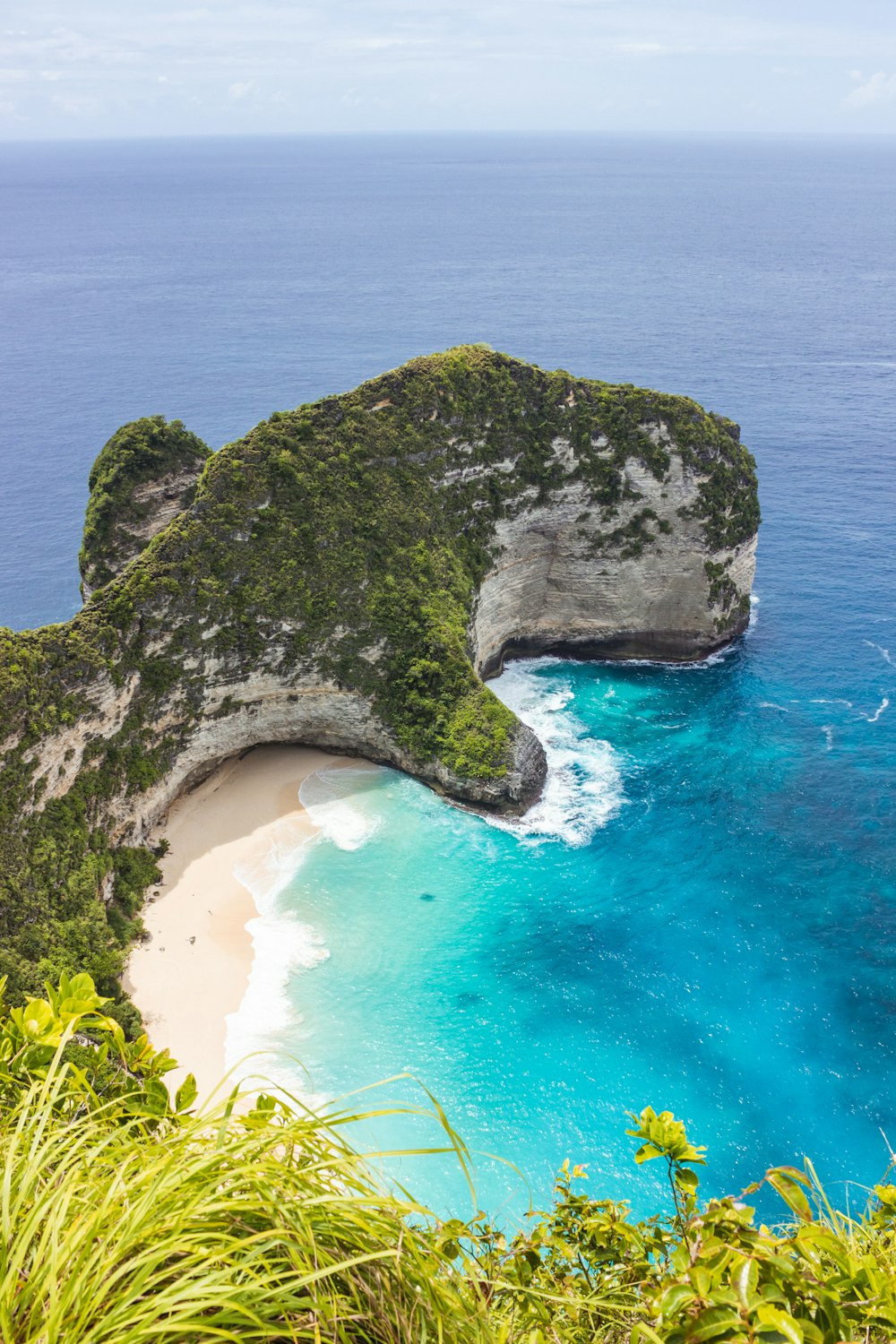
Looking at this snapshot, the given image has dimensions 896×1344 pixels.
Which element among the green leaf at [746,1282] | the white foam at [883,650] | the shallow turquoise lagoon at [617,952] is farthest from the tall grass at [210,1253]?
the white foam at [883,650]

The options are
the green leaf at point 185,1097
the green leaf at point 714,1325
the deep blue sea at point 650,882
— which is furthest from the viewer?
the deep blue sea at point 650,882

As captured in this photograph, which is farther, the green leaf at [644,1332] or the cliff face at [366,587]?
the cliff face at [366,587]

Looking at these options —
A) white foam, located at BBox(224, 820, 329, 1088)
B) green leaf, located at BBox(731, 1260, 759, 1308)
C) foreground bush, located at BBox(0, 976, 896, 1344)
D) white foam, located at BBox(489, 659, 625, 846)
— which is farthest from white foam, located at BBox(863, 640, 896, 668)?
green leaf, located at BBox(731, 1260, 759, 1308)

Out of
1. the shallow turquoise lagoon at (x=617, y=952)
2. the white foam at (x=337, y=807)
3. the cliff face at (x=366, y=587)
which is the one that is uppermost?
the cliff face at (x=366, y=587)

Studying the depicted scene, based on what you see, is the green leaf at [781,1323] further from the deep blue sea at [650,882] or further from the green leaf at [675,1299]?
the deep blue sea at [650,882]

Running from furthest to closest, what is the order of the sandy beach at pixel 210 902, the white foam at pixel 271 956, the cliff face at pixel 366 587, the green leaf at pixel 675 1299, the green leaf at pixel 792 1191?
1. the cliff face at pixel 366 587
2. the sandy beach at pixel 210 902
3. the white foam at pixel 271 956
4. the green leaf at pixel 792 1191
5. the green leaf at pixel 675 1299

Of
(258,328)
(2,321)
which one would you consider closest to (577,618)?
(258,328)
